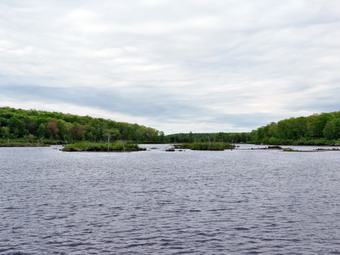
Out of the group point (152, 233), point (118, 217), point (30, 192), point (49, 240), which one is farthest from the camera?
point (30, 192)

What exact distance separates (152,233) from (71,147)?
428 feet

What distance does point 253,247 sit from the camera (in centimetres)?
1989

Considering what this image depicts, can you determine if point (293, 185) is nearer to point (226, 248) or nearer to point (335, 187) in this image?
point (335, 187)

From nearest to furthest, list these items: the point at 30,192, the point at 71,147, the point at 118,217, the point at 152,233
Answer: the point at 152,233, the point at 118,217, the point at 30,192, the point at 71,147

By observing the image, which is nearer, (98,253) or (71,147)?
(98,253)

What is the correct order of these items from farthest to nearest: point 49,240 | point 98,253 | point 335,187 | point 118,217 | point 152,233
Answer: point 335,187 < point 118,217 < point 152,233 < point 49,240 < point 98,253

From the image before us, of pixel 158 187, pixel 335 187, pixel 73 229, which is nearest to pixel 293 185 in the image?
pixel 335 187

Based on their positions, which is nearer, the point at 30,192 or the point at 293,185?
the point at 30,192

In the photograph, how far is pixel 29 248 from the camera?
64.4 feet

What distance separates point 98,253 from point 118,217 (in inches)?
316

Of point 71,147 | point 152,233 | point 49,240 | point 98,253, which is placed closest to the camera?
point 98,253

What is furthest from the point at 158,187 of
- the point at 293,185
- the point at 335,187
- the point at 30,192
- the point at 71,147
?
the point at 71,147

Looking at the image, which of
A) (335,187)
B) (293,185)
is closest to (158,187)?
(293,185)

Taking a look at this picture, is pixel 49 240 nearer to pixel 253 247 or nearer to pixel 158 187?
pixel 253 247
